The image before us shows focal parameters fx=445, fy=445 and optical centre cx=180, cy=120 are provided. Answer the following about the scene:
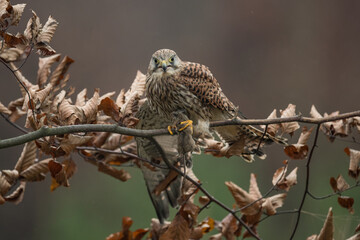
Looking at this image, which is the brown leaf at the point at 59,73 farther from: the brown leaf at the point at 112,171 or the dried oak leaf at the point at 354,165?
the dried oak leaf at the point at 354,165

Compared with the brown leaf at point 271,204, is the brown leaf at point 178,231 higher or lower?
lower

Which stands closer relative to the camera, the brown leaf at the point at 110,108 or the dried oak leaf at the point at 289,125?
the brown leaf at the point at 110,108

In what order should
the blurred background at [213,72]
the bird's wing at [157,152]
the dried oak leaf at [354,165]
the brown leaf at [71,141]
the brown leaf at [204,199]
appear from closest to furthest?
the brown leaf at [71,141], the dried oak leaf at [354,165], the brown leaf at [204,199], the bird's wing at [157,152], the blurred background at [213,72]

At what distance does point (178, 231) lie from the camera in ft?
5.39

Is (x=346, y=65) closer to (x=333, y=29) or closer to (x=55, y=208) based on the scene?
(x=333, y=29)

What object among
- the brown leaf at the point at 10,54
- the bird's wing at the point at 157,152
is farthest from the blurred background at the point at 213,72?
the brown leaf at the point at 10,54

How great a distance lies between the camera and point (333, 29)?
3.07 metres

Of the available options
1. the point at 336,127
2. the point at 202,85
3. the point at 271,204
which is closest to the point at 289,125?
the point at 336,127

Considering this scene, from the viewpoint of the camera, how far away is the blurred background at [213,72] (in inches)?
118

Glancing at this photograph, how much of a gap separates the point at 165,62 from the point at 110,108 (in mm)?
468

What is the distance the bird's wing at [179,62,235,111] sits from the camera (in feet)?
6.19

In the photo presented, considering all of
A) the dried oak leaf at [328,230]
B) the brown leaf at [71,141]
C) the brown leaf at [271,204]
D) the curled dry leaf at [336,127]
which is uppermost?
the curled dry leaf at [336,127]

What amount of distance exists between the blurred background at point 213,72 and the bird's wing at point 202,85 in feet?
3.35

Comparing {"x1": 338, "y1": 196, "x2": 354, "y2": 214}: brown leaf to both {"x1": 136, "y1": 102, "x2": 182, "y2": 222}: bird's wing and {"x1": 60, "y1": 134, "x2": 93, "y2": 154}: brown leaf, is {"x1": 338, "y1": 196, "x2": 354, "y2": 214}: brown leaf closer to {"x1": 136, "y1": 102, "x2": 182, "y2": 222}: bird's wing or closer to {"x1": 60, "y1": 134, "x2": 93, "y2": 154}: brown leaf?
{"x1": 136, "y1": 102, "x2": 182, "y2": 222}: bird's wing
